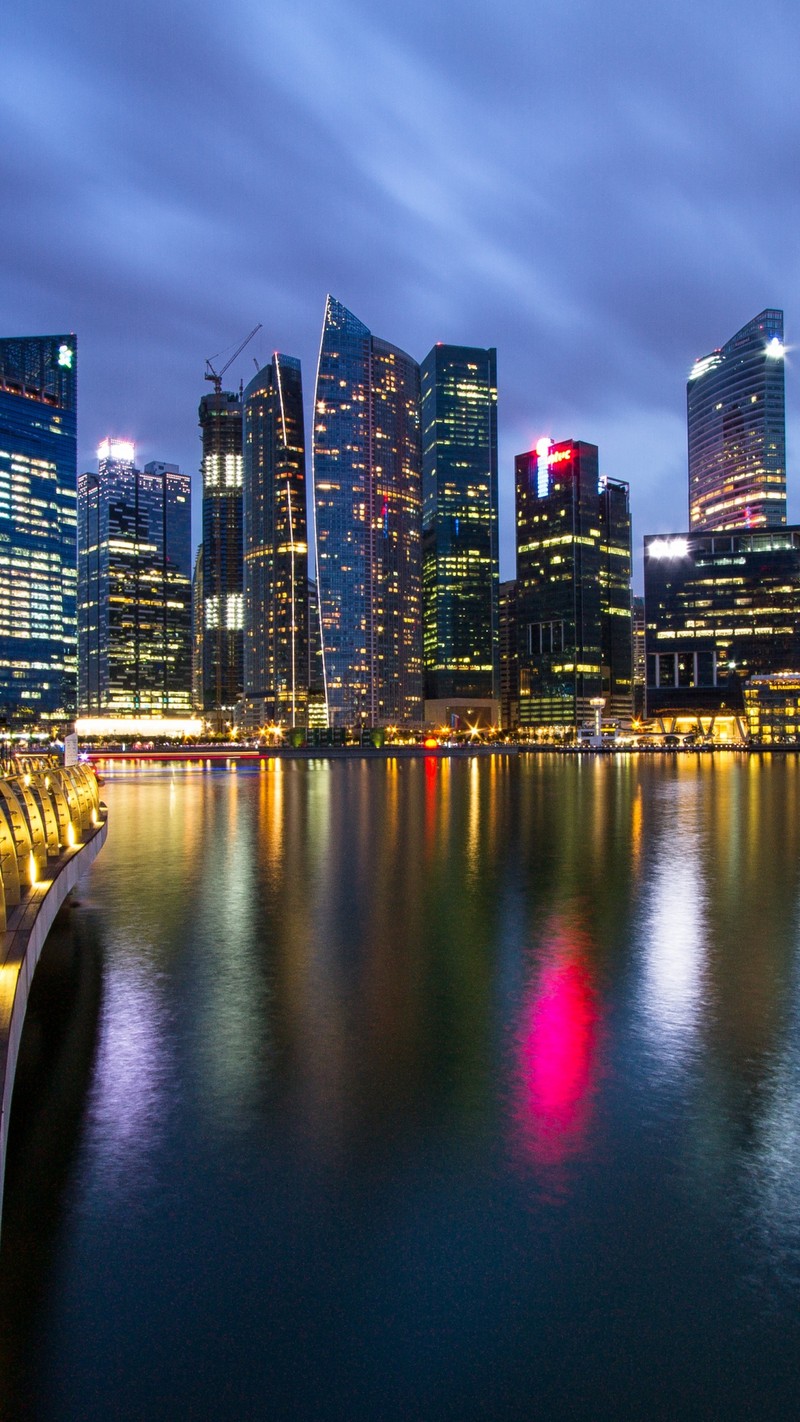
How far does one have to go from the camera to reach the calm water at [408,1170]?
5441 mm

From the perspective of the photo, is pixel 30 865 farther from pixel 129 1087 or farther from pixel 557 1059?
pixel 557 1059

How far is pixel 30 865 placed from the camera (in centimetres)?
1238

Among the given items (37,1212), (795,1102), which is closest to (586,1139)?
(795,1102)

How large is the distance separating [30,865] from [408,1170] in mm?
6980

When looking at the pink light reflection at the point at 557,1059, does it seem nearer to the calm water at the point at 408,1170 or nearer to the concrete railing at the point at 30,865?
the calm water at the point at 408,1170

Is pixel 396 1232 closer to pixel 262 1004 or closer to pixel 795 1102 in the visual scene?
pixel 795 1102

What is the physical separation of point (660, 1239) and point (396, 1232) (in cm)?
187

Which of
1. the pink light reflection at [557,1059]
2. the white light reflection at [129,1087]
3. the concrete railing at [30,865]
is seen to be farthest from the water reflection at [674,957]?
the concrete railing at [30,865]

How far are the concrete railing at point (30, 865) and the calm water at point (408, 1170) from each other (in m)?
0.96

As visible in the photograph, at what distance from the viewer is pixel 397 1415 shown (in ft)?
16.5

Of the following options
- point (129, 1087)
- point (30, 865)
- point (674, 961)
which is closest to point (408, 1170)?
point (129, 1087)

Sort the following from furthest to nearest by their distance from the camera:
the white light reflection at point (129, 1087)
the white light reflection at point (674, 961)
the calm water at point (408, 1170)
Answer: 1. the white light reflection at point (674, 961)
2. the white light reflection at point (129, 1087)
3. the calm water at point (408, 1170)

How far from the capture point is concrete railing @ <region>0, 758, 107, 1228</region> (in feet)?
25.1

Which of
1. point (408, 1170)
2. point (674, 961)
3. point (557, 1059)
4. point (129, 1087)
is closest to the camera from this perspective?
point (408, 1170)
